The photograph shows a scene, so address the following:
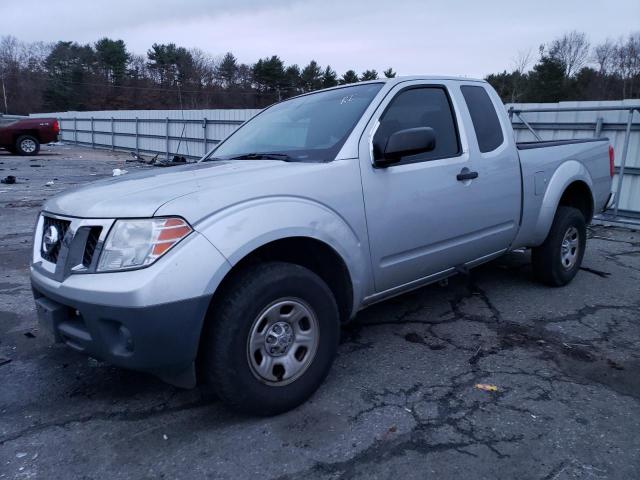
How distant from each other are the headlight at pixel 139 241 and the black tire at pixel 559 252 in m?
3.59

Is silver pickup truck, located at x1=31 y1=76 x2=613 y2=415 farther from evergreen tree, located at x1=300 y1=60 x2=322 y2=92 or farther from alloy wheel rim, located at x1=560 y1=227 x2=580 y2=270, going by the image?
evergreen tree, located at x1=300 y1=60 x2=322 y2=92

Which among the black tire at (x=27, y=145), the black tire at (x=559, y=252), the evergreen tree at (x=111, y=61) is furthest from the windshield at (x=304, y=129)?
the evergreen tree at (x=111, y=61)

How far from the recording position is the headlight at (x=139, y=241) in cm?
224

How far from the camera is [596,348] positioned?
3.55 meters

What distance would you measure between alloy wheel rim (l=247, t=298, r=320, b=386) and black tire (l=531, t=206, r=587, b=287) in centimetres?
287

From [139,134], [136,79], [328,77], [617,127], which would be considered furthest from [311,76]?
[617,127]

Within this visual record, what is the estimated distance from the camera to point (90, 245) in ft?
7.80

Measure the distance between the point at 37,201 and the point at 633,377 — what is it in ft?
34.4

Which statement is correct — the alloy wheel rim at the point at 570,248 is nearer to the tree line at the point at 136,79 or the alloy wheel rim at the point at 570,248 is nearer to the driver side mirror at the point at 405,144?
the driver side mirror at the point at 405,144

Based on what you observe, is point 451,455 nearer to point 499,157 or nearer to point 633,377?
point 633,377

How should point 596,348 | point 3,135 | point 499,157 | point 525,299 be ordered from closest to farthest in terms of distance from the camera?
1. point 596,348
2. point 499,157
3. point 525,299
4. point 3,135

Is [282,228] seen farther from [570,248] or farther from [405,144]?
[570,248]

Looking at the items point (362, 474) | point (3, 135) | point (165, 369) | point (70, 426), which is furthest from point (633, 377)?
point (3, 135)

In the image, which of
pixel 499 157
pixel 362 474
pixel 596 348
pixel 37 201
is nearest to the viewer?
pixel 362 474
